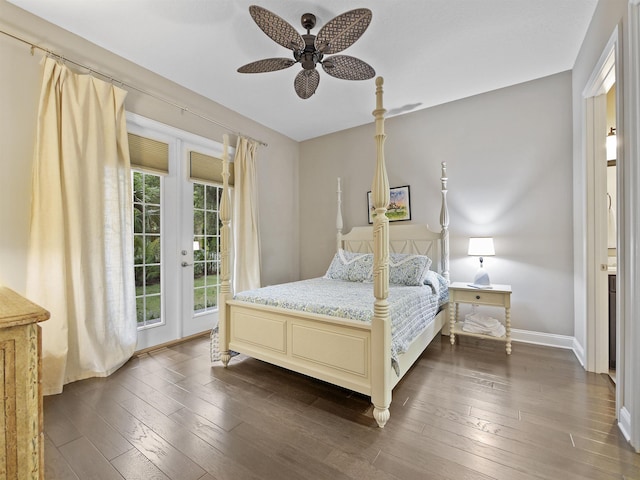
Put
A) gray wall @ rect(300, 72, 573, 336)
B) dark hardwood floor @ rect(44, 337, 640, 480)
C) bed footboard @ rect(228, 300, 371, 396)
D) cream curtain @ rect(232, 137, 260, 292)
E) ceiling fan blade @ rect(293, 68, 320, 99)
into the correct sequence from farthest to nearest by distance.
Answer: cream curtain @ rect(232, 137, 260, 292) → gray wall @ rect(300, 72, 573, 336) → ceiling fan blade @ rect(293, 68, 320, 99) → bed footboard @ rect(228, 300, 371, 396) → dark hardwood floor @ rect(44, 337, 640, 480)

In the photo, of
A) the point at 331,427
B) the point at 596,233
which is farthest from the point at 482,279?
the point at 331,427

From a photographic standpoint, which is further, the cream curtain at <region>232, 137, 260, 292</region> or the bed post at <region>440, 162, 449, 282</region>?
the cream curtain at <region>232, 137, 260, 292</region>

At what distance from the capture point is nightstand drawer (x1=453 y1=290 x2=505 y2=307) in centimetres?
284

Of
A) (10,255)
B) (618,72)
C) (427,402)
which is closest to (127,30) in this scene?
(10,255)

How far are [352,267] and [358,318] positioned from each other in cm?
157

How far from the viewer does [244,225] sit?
374cm

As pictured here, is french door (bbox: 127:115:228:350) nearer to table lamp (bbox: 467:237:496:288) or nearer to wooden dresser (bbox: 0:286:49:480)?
wooden dresser (bbox: 0:286:49:480)

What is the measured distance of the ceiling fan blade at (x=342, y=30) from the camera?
1.70m

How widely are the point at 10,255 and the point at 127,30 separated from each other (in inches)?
78.2

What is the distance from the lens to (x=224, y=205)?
102 inches

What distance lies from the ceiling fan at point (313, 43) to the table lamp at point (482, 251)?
201 centimetres

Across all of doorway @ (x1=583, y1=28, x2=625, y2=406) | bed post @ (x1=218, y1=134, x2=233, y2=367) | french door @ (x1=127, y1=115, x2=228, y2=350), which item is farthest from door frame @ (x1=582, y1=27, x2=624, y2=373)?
french door @ (x1=127, y1=115, x2=228, y2=350)

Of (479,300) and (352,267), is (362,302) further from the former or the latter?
(479,300)

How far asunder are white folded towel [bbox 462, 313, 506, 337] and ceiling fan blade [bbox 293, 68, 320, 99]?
9.33 ft
